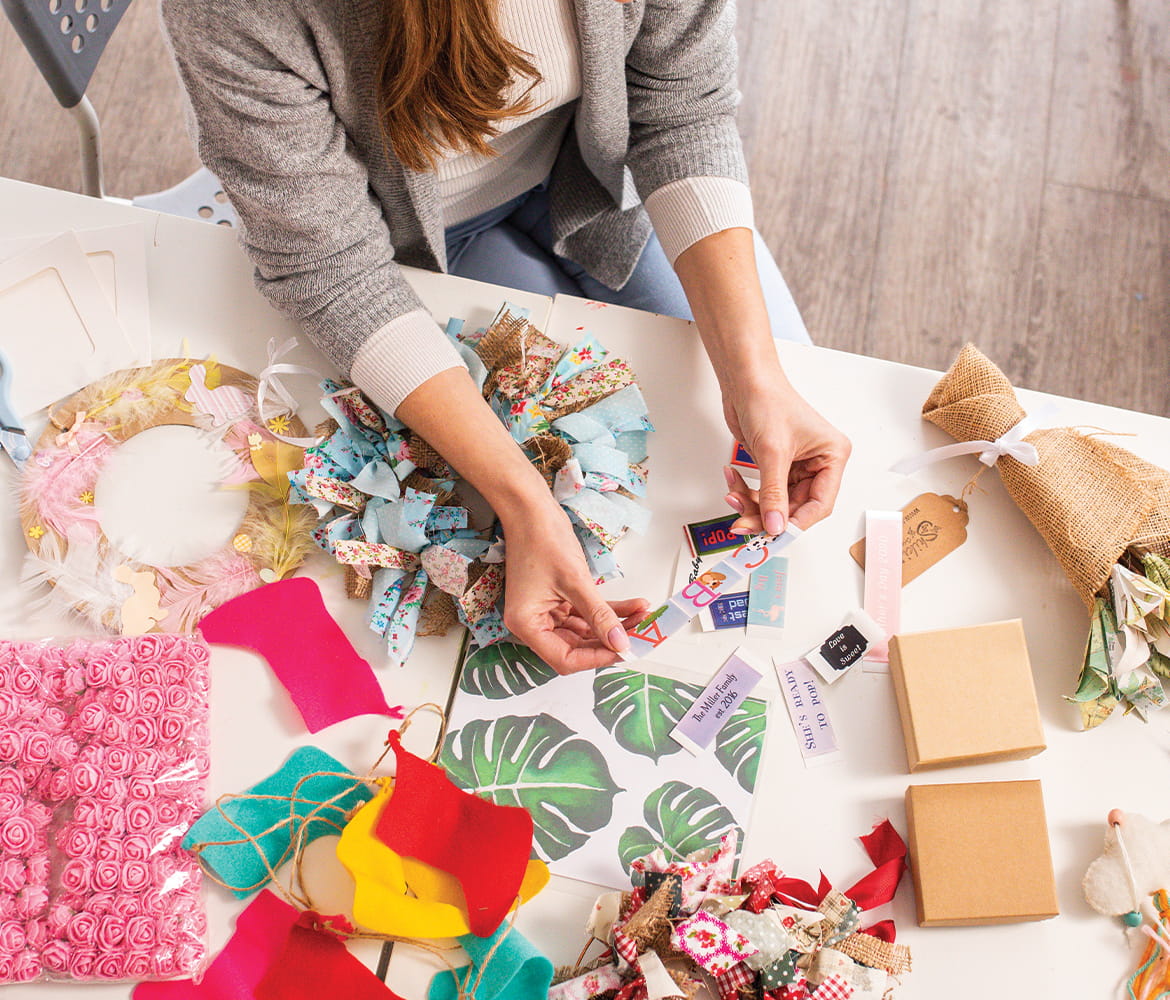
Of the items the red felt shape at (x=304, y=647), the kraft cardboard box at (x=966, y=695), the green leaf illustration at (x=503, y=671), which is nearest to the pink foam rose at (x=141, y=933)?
the red felt shape at (x=304, y=647)

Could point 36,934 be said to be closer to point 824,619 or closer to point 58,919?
point 58,919

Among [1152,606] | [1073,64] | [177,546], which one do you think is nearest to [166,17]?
[177,546]

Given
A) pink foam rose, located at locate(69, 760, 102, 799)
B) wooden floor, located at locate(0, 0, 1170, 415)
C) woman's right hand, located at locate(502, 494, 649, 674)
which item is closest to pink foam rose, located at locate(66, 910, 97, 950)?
pink foam rose, located at locate(69, 760, 102, 799)

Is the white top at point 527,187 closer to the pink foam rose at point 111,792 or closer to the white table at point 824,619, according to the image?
the white table at point 824,619

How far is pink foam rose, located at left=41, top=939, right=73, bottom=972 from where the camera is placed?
2.43 feet

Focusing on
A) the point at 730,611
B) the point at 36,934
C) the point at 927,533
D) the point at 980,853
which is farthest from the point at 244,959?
the point at 927,533

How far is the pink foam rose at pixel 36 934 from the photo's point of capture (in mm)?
746

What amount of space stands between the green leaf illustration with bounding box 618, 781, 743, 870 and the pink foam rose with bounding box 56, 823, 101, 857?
1.52ft

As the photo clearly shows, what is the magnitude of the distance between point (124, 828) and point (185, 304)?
1.83 feet

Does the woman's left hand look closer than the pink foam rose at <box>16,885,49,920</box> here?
No

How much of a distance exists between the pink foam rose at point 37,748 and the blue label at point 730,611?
63cm

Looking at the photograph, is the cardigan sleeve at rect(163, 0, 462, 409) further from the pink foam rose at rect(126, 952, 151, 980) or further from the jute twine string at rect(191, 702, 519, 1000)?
the pink foam rose at rect(126, 952, 151, 980)

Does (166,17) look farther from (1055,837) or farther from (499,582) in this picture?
(1055,837)

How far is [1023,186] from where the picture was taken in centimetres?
185
